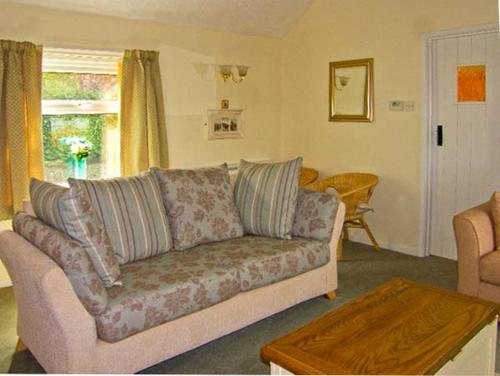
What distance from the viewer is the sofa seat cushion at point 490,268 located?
10.1ft

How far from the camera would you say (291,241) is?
342cm

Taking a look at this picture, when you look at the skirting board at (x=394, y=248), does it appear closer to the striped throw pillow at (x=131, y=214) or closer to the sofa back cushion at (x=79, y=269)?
the striped throw pillow at (x=131, y=214)

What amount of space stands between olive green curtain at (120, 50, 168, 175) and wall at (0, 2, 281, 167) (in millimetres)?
151

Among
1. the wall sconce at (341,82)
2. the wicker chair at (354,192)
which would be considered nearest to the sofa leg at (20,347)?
the wicker chair at (354,192)

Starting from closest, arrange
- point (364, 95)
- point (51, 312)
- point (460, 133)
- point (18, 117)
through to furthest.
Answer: point (51, 312), point (18, 117), point (460, 133), point (364, 95)

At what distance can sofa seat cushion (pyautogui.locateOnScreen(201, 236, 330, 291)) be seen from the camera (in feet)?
9.93

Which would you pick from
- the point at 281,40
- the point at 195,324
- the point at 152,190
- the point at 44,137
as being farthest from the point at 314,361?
the point at 281,40

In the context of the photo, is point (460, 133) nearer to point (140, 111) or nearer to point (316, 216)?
point (316, 216)

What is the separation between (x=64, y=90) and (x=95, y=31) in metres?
0.56

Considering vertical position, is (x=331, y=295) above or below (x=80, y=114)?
below

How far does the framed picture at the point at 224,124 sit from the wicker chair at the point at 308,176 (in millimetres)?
779

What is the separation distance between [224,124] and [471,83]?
2339mm

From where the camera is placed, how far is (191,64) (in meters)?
4.95

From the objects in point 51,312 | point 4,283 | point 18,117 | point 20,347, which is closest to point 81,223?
point 51,312
